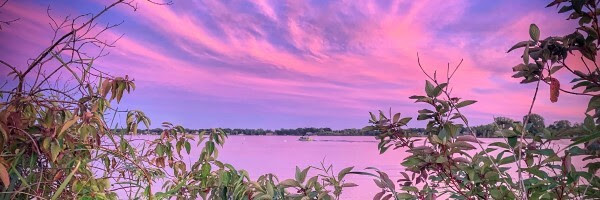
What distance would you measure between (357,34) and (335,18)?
0.91ft

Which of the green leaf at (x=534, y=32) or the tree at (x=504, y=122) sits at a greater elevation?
the green leaf at (x=534, y=32)

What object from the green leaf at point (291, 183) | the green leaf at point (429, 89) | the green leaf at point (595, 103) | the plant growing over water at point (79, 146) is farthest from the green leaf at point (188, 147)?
the green leaf at point (595, 103)

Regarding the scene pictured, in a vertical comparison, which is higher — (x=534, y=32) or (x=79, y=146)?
(x=534, y=32)

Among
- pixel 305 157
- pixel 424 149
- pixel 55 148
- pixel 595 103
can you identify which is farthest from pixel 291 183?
pixel 305 157

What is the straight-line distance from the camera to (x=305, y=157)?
25.7ft

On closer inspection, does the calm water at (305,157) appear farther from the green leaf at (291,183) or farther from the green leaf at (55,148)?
the green leaf at (55,148)

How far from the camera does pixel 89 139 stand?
4.36 feet

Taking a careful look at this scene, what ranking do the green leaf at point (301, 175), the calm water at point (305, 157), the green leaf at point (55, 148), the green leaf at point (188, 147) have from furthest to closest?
1. the calm water at point (305, 157)
2. the green leaf at point (188, 147)
3. the green leaf at point (301, 175)
4. the green leaf at point (55, 148)

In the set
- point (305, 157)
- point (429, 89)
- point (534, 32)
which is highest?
point (534, 32)

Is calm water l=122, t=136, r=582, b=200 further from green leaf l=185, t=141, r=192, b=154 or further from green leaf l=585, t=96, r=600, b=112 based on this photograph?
green leaf l=185, t=141, r=192, b=154

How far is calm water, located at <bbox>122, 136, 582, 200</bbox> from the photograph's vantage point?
4348 millimetres

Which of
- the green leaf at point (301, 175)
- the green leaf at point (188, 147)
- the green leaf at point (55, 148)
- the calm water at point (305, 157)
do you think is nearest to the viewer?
the green leaf at point (55, 148)

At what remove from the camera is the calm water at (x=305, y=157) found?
435cm

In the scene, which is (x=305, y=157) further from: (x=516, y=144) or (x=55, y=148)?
(x=55, y=148)
